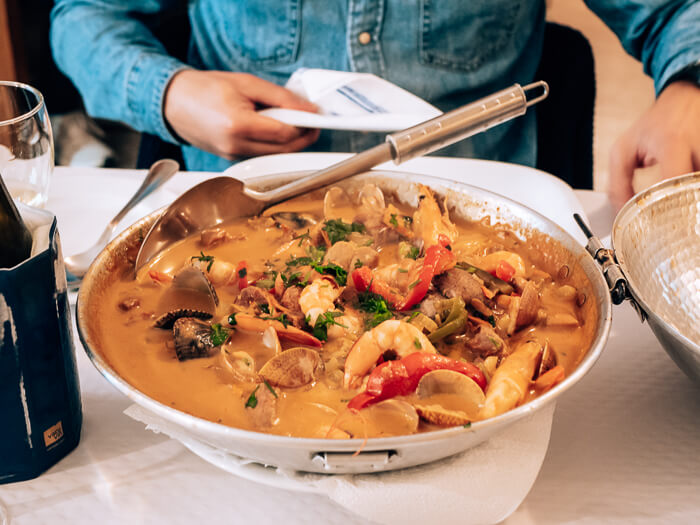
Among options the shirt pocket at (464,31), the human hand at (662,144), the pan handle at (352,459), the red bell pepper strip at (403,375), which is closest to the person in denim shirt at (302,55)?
the shirt pocket at (464,31)

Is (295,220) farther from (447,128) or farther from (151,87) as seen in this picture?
(151,87)

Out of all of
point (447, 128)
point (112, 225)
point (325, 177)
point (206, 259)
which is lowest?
point (112, 225)

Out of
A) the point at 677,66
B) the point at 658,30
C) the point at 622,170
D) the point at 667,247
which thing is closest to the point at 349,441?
the point at 667,247

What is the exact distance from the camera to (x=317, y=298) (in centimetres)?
101

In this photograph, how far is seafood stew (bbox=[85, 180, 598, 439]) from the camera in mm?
859

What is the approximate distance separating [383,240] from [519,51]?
114 centimetres

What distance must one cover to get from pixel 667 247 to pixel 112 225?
3.59ft

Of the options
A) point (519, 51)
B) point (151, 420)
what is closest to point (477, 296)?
point (151, 420)

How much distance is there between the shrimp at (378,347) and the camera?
900 millimetres

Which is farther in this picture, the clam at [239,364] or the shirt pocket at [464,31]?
the shirt pocket at [464,31]

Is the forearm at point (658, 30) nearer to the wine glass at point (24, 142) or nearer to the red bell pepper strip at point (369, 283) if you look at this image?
the red bell pepper strip at point (369, 283)

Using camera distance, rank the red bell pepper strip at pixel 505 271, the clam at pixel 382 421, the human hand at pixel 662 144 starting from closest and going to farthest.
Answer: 1. the clam at pixel 382 421
2. the red bell pepper strip at pixel 505 271
3. the human hand at pixel 662 144

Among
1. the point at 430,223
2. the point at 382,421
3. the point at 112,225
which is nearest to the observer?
the point at 382,421

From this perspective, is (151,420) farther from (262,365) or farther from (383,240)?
(383,240)
